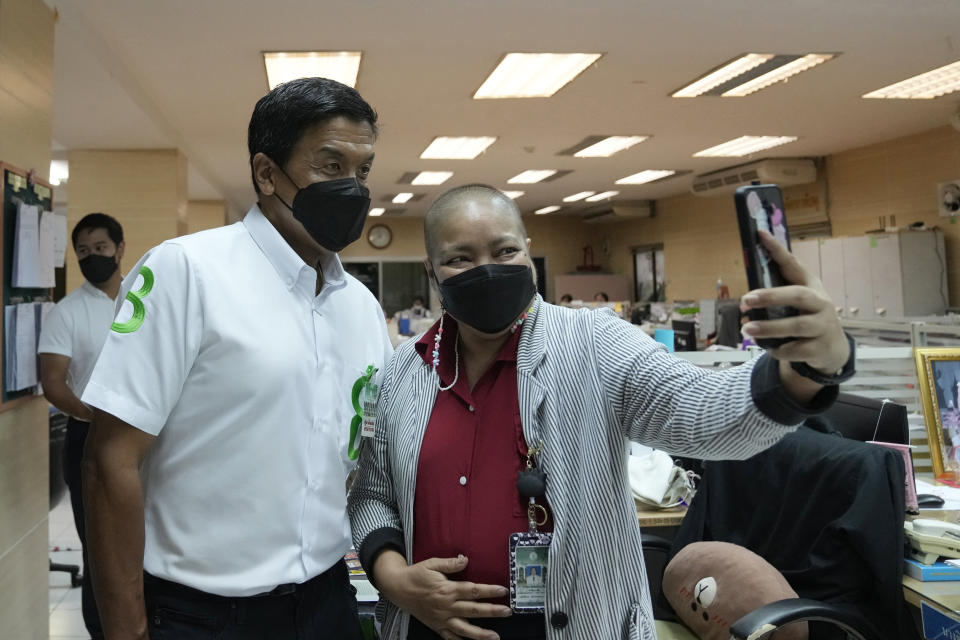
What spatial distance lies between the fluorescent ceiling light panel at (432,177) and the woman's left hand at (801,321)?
8.90m

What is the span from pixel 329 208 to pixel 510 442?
0.56 meters

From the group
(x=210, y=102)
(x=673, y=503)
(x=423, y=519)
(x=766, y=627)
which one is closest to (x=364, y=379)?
(x=423, y=519)

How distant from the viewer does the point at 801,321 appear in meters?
0.84

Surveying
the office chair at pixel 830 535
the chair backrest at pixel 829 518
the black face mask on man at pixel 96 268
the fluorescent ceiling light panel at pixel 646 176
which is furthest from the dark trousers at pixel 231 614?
the fluorescent ceiling light panel at pixel 646 176

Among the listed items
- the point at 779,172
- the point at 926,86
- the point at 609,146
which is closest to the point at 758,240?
the point at 926,86

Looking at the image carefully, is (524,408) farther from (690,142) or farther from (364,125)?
(690,142)

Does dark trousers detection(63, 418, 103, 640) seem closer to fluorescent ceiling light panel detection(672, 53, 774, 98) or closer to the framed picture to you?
the framed picture

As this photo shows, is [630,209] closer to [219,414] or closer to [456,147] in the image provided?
[456,147]

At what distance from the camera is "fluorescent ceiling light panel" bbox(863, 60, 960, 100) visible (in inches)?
225

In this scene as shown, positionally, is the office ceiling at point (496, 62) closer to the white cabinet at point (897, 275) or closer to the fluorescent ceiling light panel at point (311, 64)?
the fluorescent ceiling light panel at point (311, 64)

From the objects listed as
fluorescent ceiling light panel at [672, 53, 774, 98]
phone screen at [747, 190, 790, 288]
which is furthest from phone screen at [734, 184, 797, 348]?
fluorescent ceiling light panel at [672, 53, 774, 98]

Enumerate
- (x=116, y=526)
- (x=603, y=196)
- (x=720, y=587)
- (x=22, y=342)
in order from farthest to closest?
(x=603, y=196)
(x=22, y=342)
(x=720, y=587)
(x=116, y=526)

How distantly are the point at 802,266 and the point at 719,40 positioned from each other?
4.46m

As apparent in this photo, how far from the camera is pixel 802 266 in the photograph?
86 centimetres
